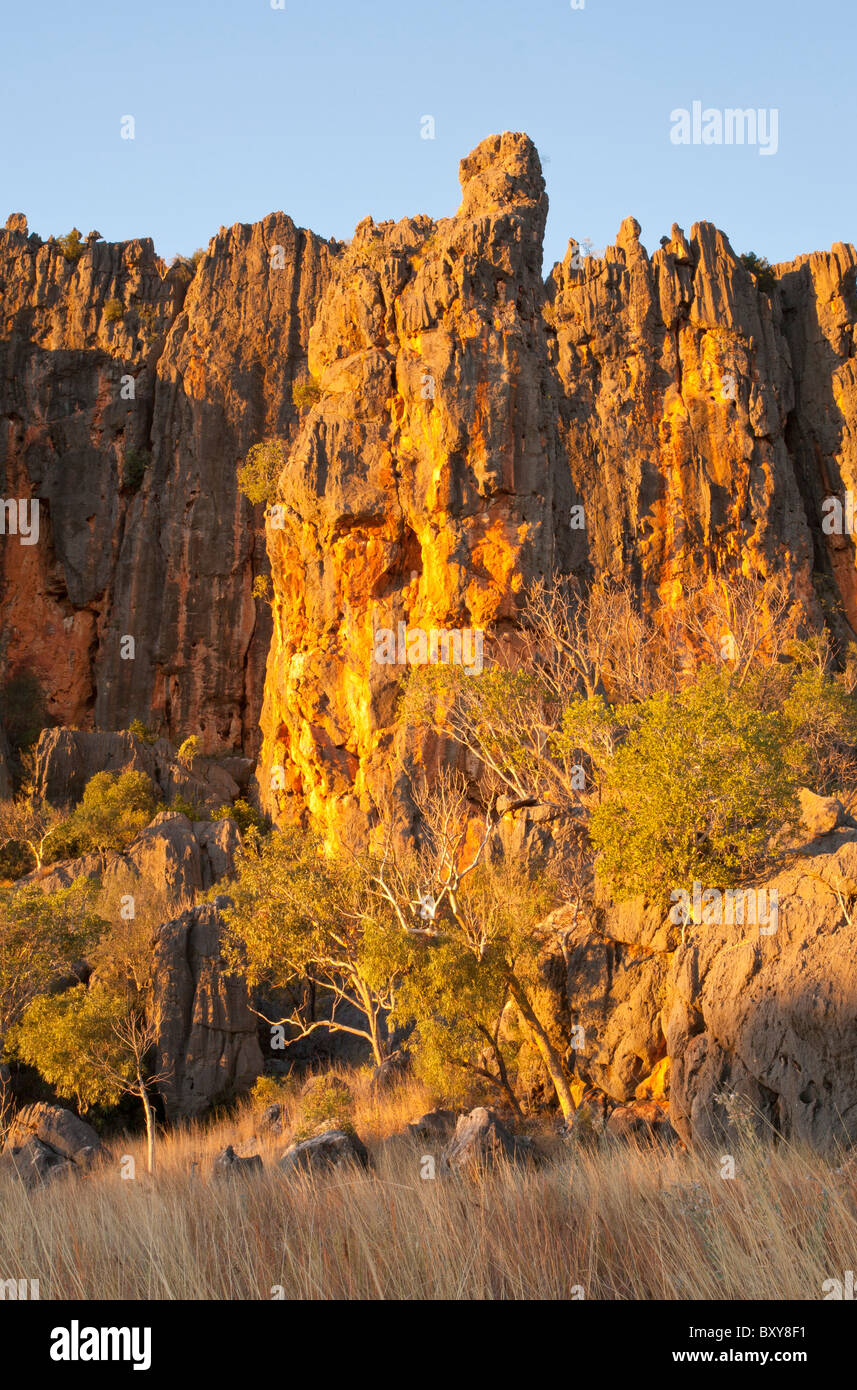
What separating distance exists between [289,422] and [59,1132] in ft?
136

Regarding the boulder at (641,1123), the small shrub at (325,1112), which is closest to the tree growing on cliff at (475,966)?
the boulder at (641,1123)

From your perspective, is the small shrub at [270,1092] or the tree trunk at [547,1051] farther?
the small shrub at [270,1092]

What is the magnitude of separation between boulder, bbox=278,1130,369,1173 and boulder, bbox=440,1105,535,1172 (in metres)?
1.14

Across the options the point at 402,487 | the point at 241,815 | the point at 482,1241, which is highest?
the point at 402,487

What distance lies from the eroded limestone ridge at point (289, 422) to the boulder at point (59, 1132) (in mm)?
17739

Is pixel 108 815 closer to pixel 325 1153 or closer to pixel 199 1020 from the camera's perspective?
pixel 199 1020

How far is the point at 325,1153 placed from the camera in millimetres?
12141

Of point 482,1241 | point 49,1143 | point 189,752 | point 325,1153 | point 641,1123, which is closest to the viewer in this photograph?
point 482,1241

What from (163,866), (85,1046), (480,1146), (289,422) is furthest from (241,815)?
(480,1146)

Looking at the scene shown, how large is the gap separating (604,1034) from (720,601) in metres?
32.9

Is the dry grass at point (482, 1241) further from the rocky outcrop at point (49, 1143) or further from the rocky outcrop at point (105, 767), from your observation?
the rocky outcrop at point (105, 767)

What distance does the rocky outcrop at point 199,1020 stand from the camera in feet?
74.4

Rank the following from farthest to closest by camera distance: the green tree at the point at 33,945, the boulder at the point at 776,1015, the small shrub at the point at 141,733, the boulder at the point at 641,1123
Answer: the small shrub at the point at 141,733 → the green tree at the point at 33,945 → the boulder at the point at 641,1123 → the boulder at the point at 776,1015
